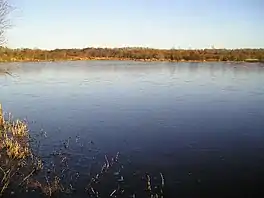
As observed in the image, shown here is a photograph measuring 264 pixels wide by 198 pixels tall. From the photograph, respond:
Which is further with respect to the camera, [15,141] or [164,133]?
[164,133]

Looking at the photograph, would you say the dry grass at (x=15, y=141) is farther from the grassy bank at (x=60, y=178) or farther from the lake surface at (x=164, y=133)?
the lake surface at (x=164, y=133)

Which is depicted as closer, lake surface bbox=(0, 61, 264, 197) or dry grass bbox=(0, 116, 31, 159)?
lake surface bbox=(0, 61, 264, 197)

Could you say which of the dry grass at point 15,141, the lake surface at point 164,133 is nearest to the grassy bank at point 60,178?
the dry grass at point 15,141

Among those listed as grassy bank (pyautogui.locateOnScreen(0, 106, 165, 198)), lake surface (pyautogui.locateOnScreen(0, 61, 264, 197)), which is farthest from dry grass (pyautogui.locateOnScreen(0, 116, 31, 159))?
lake surface (pyautogui.locateOnScreen(0, 61, 264, 197))

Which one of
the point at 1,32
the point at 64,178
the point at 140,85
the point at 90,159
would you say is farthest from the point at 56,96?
the point at 64,178

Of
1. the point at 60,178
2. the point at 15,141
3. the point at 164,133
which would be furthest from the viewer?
the point at 164,133

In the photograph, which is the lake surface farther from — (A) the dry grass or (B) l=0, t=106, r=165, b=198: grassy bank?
(A) the dry grass

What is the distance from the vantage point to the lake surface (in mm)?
8445

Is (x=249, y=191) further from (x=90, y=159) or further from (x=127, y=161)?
(x=90, y=159)

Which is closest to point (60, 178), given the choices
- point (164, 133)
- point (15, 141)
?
point (15, 141)

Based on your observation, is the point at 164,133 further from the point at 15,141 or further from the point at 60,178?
the point at 60,178

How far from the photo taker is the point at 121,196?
7.41 metres

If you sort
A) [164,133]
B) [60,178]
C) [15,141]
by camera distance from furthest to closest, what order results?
[164,133] → [15,141] → [60,178]

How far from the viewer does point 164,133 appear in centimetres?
1245
